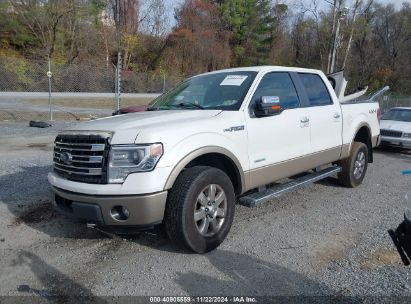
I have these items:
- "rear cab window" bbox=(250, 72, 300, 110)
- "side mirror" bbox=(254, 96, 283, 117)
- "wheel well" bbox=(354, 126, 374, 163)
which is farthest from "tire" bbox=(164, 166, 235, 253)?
"wheel well" bbox=(354, 126, 374, 163)

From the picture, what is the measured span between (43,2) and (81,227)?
33.3 m

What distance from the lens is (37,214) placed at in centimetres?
484

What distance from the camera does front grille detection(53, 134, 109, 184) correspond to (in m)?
3.46

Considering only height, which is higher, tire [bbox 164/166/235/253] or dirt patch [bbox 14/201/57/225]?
tire [bbox 164/166/235/253]

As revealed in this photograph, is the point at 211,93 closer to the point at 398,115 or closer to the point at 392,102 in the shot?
the point at 398,115

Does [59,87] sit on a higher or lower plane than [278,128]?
higher

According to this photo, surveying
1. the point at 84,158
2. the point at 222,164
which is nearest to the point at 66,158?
the point at 84,158

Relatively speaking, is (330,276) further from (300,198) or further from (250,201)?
(300,198)

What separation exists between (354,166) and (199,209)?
363 cm

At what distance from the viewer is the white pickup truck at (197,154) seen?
3.39 m

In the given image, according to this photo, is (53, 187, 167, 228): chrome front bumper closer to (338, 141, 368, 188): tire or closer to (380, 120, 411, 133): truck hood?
(338, 141, 368, 188): tire

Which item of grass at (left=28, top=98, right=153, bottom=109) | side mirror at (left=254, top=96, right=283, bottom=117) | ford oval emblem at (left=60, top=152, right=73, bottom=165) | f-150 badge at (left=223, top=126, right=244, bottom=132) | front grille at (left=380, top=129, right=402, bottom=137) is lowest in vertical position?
front grille at (left=380, top=129, right=402, bottom=137)

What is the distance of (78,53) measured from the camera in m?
35.7

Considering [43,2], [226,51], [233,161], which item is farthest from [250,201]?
[226,51]
